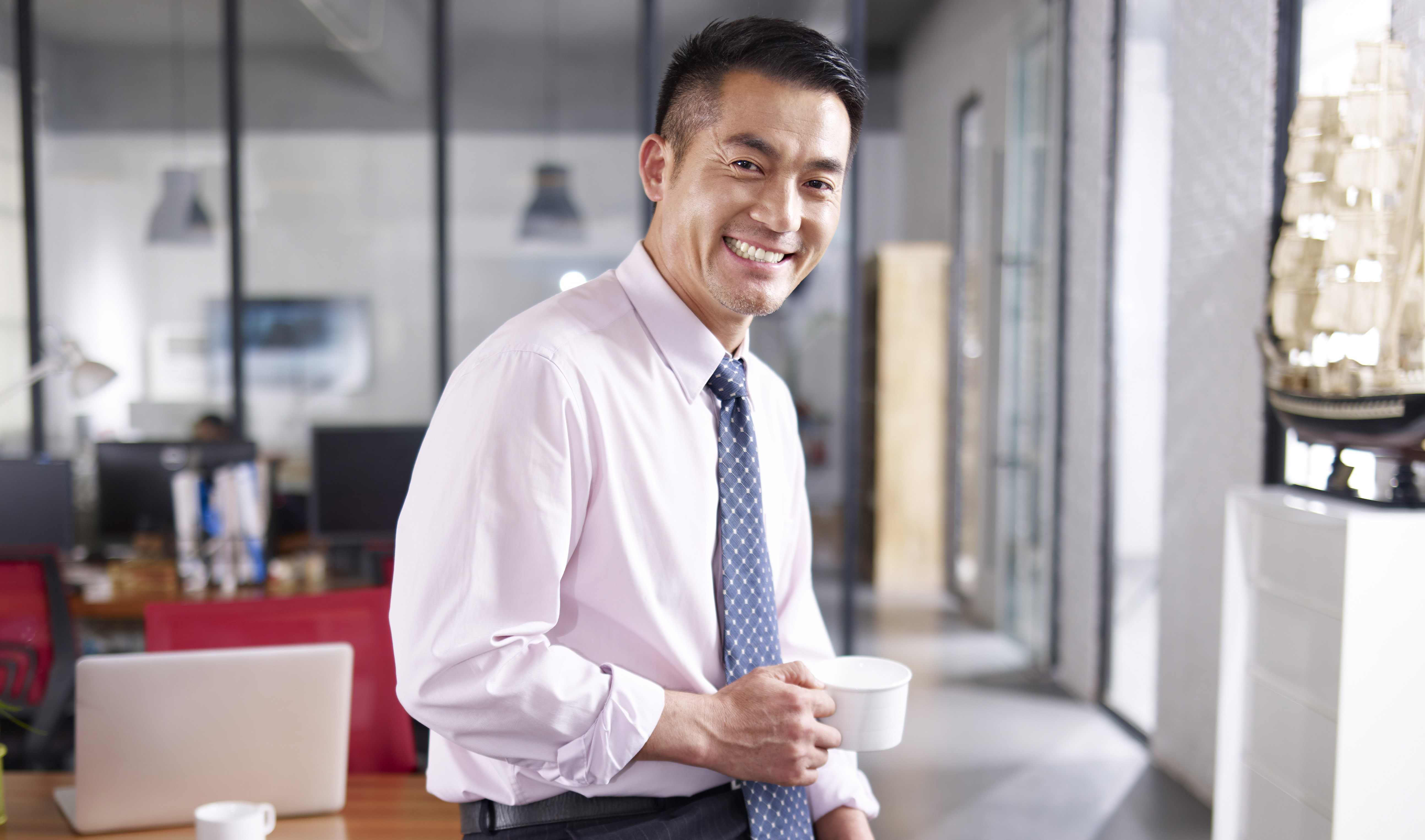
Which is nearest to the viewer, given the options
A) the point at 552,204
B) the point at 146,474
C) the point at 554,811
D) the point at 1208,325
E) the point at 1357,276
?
the point at 554,811

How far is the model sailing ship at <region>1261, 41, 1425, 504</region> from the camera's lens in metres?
2.06

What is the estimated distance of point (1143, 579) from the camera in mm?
3920

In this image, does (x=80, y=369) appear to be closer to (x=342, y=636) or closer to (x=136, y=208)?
(x=342, y=636)

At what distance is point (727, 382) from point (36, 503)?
345 cm

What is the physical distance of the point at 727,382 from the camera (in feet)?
3.67

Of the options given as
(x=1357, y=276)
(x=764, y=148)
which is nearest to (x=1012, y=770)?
(x=1357, y=276)

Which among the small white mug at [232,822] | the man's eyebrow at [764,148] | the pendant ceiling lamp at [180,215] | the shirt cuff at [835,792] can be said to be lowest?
→ the small white mug at [232,822]

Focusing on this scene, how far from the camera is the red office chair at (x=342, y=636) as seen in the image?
1.65 meters

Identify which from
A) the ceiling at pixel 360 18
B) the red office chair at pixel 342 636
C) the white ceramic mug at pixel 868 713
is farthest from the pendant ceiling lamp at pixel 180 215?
the white ceramic mug at pixel 868 713

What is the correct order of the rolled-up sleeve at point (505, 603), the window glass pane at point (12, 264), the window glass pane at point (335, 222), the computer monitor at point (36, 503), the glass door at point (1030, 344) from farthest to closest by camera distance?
the window glass pane at point (335, 222), the glass door at point (1030, 344), the window glass pane at point (12, 264), the computer monitor at point (36, 503), the rolled-up sleeve at point (505, 603)

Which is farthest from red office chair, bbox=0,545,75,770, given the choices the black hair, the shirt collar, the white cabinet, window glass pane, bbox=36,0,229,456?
the white cabinet

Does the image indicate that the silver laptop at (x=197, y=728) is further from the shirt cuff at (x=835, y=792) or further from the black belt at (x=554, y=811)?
the shirt cuff at (x=835, y=792)

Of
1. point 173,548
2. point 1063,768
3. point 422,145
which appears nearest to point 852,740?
point 1063,768

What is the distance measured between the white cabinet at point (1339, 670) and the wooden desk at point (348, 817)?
1791 millimetres
